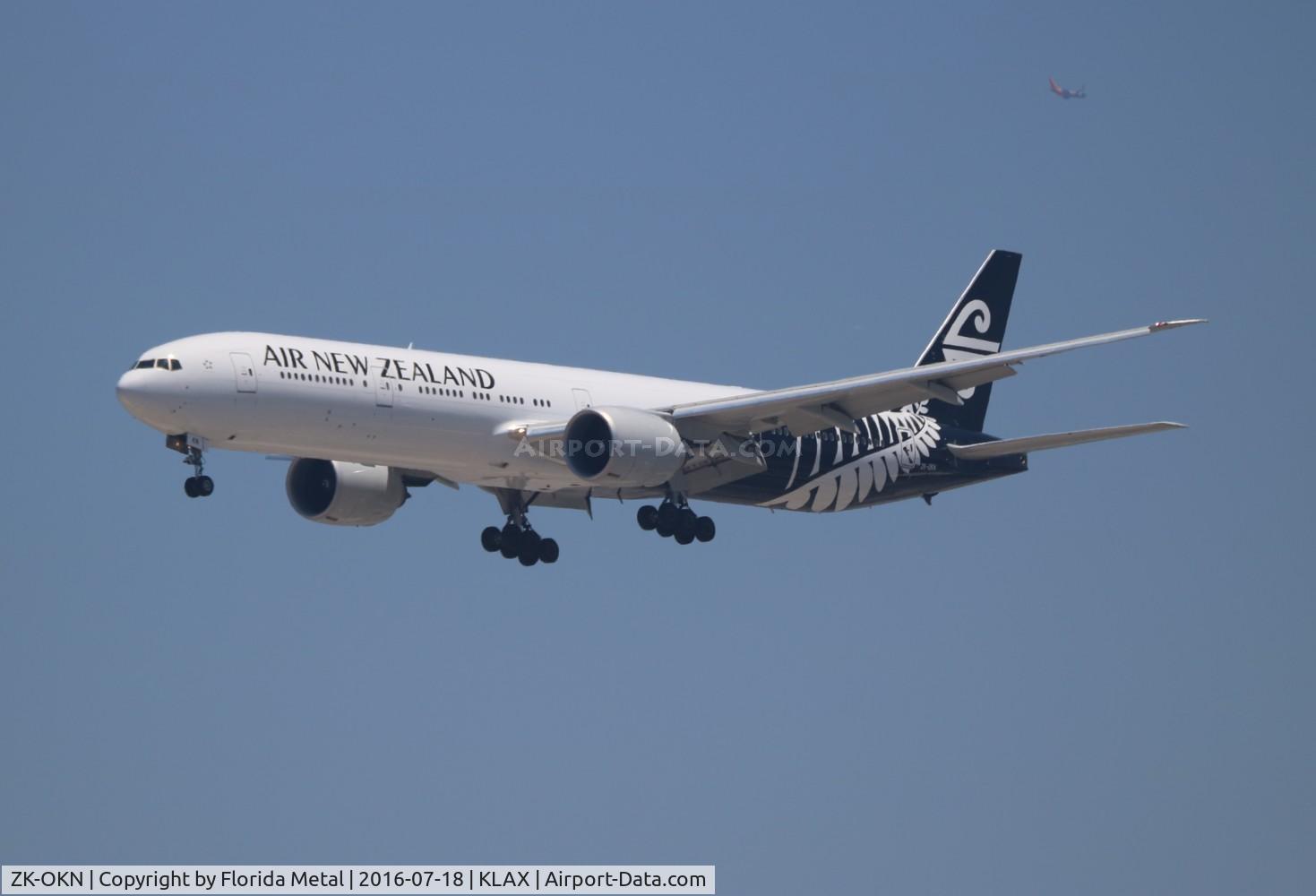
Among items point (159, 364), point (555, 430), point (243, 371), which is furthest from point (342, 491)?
point (159, 364)

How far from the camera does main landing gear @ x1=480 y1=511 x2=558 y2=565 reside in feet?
183

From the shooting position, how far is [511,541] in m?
55.9

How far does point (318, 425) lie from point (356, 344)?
2.70 meters

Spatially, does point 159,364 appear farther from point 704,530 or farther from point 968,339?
point 968,339

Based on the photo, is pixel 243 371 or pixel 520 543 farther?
pixel 520 543

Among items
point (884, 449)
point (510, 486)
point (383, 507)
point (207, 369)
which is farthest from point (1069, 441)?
point (207, 369)

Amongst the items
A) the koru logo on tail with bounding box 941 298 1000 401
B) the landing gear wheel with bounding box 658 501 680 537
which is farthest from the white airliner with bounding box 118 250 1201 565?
the koru logo on tail with bounding box 941 298 1000 401

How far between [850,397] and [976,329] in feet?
39.2

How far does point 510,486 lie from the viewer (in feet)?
173

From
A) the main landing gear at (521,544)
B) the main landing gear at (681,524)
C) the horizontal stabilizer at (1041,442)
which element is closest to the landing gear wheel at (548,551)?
the main landing gear at (521,544)

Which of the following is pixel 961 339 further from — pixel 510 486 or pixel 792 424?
pixel 510 486

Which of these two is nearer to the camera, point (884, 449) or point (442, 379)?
point (442, 379)

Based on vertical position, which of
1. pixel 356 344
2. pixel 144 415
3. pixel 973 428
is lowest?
pixel 144 415

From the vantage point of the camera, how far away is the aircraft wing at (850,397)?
158 ft
